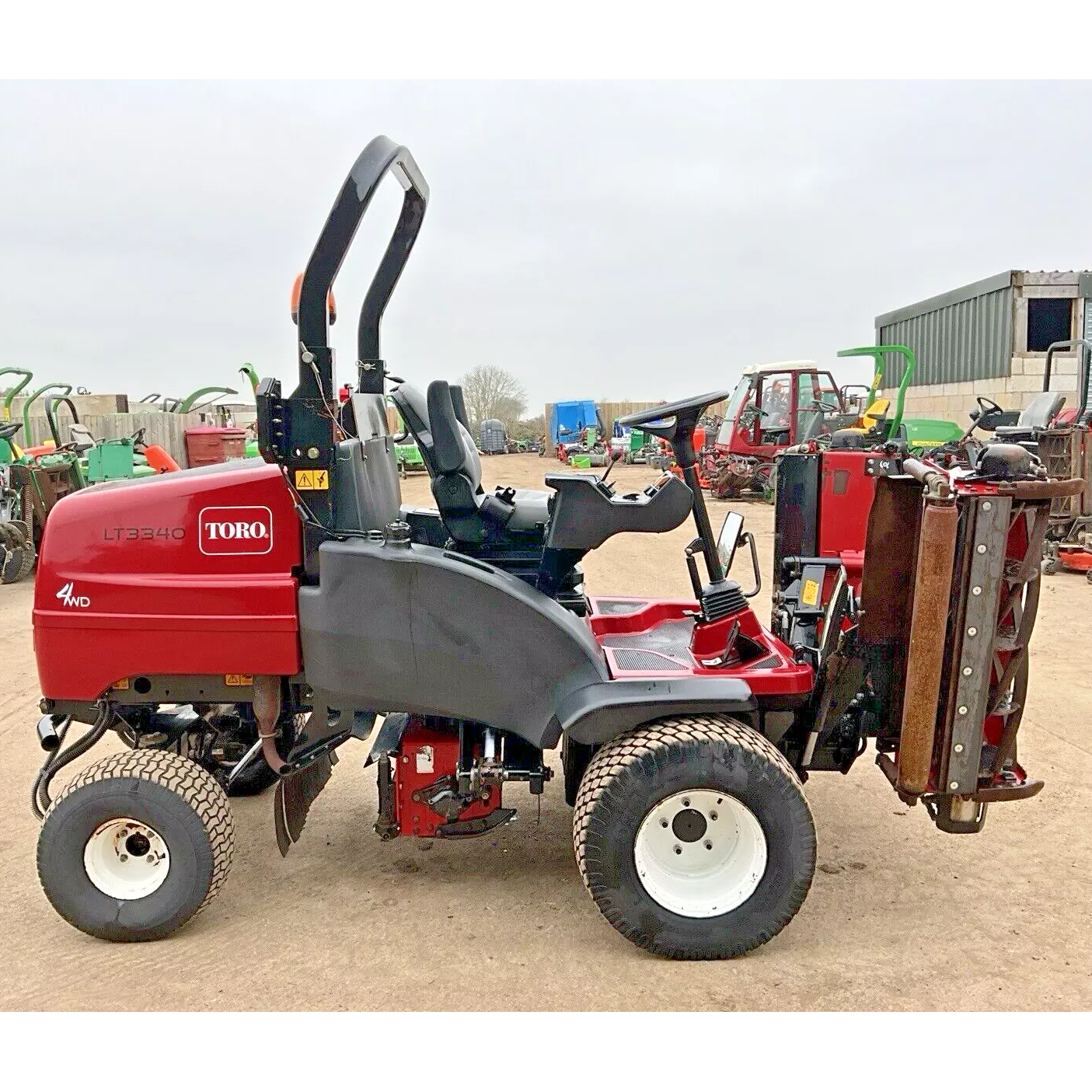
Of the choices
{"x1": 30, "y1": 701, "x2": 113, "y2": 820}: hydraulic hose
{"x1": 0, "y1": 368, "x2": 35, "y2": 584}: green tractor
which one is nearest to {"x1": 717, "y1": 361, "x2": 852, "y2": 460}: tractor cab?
{"x1": 0, "y1": 368, "x2": 35, "y2": 584}: green tractor

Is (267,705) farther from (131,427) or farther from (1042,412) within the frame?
(131,427)

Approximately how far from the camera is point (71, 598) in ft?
11.7

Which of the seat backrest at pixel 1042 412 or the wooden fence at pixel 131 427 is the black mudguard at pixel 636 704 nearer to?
the seat backrest at pixel 1042 412

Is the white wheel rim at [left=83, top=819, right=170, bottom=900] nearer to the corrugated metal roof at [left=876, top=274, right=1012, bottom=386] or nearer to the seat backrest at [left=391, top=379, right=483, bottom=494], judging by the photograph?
the seat backrest at [left=391, top=379, right=483, bottom=494]

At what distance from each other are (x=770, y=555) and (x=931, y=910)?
8597mm

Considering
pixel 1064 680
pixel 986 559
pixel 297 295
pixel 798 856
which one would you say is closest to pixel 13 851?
pixel 297 295

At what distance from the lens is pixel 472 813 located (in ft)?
12.5

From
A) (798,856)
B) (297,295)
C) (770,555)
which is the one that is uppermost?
(297,295)

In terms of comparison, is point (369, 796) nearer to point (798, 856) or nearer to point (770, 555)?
point (798, 856)

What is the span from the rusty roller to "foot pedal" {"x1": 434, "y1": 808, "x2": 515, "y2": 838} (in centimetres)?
138

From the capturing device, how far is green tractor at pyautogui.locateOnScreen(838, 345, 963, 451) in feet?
47.4

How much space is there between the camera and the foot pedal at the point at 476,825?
12.3 ft

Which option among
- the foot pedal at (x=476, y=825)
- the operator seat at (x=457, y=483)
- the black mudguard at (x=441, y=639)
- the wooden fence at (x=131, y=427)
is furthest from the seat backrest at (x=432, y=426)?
the wooden fence at (x=131, y=427)

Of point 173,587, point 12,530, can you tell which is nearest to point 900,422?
point 12,530
